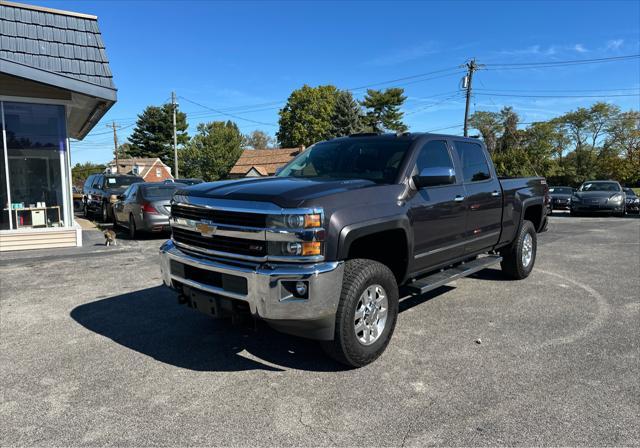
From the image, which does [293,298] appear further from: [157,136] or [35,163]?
[157,136]

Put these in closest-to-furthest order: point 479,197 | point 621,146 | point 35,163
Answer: point 479,197
point 35,163
point 621,146

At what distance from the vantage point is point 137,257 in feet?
29.0

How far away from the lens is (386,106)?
214ft

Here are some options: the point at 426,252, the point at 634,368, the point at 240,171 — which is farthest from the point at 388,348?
the point at 240,171

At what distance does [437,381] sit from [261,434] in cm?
145

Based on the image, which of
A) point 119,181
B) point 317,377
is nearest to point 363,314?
point 317,377

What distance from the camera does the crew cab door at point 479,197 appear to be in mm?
5297

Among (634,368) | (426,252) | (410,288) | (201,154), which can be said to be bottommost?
(634,368)

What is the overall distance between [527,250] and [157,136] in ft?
279

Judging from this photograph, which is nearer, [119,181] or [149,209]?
[149,209]

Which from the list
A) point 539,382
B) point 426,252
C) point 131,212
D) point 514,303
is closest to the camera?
point 539,382

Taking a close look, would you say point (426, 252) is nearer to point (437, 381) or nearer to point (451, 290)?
point (437, 381)

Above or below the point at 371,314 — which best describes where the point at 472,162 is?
above

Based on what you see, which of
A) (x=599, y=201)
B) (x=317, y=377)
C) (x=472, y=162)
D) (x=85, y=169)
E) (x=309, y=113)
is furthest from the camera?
(x=85, y=169)
